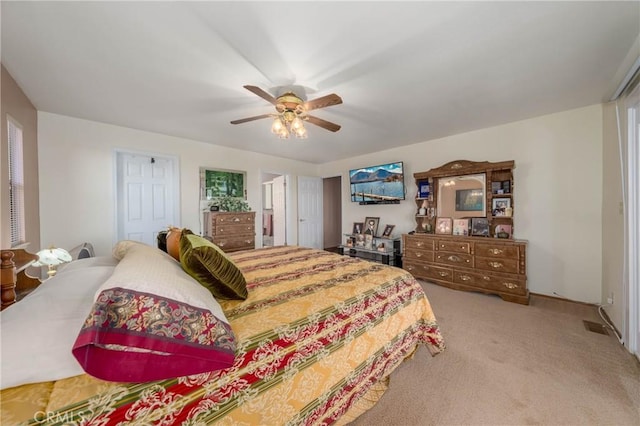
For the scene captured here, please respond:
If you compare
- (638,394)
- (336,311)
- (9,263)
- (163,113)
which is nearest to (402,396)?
(336,311)

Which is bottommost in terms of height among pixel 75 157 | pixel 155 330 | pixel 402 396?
pixel 402 396

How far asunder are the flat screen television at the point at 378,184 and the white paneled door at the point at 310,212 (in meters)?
1.21

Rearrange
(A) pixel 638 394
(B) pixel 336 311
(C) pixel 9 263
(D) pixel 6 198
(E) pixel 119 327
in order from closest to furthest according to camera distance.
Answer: (E) pixel 119 327 → (C) pixel 9 263 → (B) pixel 336 311 → (A) pixel 638 394 → (D) pixel 6 198

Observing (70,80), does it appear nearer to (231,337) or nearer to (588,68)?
(231,337)

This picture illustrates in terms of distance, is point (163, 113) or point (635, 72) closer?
point (635, 72)

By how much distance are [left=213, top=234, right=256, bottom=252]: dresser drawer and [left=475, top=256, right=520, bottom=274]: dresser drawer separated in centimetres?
380

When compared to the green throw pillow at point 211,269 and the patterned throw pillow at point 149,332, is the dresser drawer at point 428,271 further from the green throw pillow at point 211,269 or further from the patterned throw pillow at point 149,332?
the patterned throw pillow at point 149,332

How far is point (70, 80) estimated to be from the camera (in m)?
2.20

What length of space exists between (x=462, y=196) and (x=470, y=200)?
128 millimetres

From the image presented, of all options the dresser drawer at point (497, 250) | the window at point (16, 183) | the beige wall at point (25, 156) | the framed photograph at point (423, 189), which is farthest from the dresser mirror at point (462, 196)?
the window at point (16, 183)

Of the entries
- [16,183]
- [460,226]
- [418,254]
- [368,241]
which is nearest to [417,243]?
[418,254]

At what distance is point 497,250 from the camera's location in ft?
10.3

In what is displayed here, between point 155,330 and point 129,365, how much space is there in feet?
0.37

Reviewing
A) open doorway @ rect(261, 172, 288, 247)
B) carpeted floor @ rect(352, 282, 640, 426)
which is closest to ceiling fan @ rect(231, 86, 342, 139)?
carpeted floor @ rect(352, 282, 640, 426)
